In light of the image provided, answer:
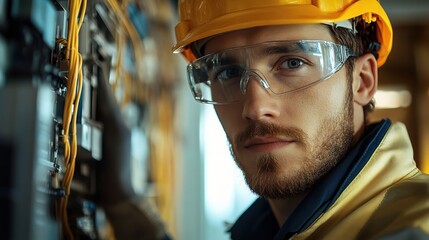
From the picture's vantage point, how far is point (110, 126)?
1.64 meters

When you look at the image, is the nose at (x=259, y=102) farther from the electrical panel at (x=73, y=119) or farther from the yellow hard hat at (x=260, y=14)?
the electrical panel at (x=73, y=119)

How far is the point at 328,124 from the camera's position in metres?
1.32

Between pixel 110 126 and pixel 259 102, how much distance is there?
573 mm

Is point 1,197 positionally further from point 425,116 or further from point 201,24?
point 425,116

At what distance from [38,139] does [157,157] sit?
7.07 feet

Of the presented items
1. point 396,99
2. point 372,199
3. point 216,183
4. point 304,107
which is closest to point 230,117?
point 304,107

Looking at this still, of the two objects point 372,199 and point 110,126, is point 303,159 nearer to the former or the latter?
point 372,199

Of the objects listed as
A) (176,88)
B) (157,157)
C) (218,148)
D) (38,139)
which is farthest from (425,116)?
(38,139)

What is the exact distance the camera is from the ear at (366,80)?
1457 mm

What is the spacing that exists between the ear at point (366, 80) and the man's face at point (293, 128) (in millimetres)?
112

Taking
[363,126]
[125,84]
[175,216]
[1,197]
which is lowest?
[175,216]

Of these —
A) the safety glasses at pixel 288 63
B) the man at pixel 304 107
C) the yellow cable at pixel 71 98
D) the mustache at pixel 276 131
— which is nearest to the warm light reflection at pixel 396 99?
the man at pixel 304 107

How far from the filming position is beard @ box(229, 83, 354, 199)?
1.29m

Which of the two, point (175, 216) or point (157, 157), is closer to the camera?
point (157, 157)
